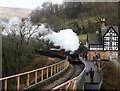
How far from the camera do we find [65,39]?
25984 millimetres

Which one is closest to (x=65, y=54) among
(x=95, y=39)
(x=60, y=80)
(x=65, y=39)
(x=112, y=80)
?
(x=65, y=39)

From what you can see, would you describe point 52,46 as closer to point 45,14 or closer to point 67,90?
point 45,14

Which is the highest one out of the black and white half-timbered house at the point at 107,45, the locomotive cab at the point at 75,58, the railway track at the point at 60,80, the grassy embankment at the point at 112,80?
the black and white half-timbered house at the point at 107,45

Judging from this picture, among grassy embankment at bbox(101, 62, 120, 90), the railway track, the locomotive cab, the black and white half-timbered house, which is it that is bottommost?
grassy embankment at bbox(101, 62, 120, 90)

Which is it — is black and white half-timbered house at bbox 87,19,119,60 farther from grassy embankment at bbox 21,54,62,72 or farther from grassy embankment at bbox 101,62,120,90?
grassy embankment at bbox 101,62,120,90

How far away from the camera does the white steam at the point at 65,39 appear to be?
24.6 metres

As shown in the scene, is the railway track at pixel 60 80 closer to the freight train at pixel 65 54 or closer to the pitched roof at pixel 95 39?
the freight train at pixel 65 54

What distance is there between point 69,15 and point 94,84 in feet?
190

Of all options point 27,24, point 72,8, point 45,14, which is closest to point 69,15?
point 72,8

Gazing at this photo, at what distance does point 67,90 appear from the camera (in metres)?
5.68

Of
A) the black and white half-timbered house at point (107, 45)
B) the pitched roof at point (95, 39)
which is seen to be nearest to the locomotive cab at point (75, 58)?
the black and white half-timbered house at point (107, 45)

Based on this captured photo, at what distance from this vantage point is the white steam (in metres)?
24.6

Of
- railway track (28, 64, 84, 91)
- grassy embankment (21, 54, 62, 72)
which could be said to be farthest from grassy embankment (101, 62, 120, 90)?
grassy embankment (21, 54, 62, 72)

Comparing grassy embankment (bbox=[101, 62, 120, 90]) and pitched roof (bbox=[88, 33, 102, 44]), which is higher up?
pitched roof (bbox=[88, 33, 102, 44])
